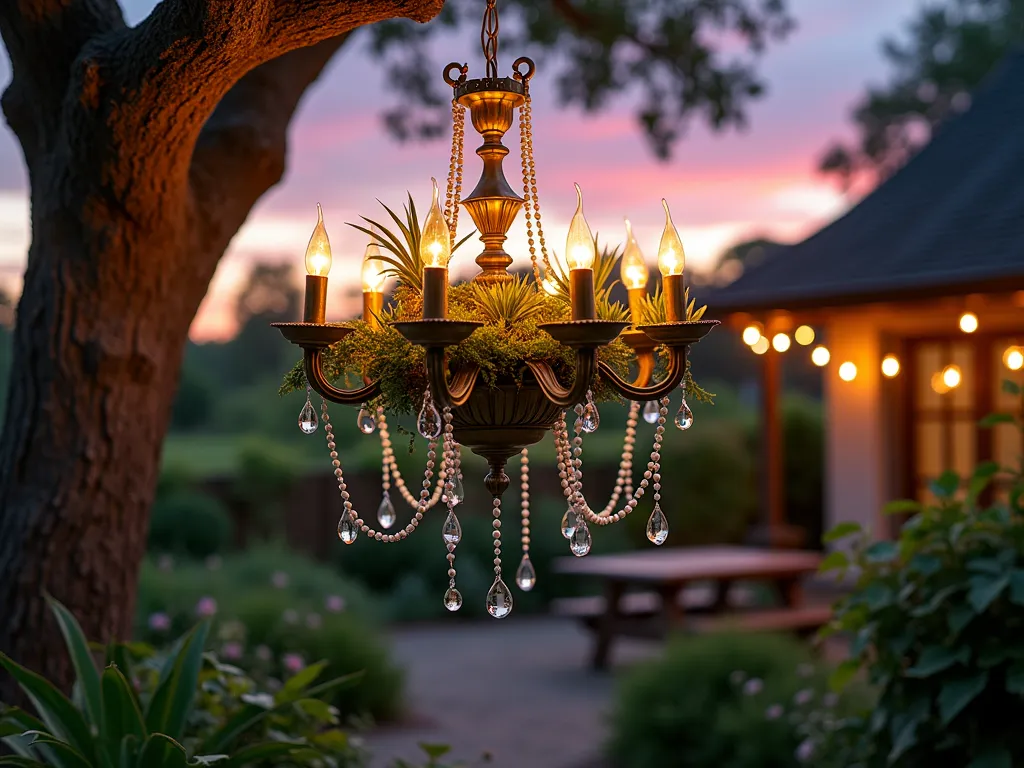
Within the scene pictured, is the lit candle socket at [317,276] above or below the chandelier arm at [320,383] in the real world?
above

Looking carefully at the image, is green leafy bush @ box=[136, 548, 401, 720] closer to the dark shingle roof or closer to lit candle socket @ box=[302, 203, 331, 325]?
the dark shingle roof

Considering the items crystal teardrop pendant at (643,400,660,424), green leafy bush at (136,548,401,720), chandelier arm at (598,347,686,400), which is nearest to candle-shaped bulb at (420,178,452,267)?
chandelier arm at (598,347,686,400)

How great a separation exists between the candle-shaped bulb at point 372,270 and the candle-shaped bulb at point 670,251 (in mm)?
605

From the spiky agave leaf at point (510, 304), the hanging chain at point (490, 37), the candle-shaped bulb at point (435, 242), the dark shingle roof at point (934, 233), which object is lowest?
the spiky agave leaf at point (510, 304)

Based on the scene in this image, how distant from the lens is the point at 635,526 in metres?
13.0

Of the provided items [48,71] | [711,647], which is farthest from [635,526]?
[48,71]

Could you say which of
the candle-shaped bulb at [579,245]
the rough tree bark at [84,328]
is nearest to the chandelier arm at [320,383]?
the candle-shaped bulb at [579,245]

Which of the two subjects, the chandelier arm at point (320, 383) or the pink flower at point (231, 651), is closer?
the chandelier arm at point (320, 383)

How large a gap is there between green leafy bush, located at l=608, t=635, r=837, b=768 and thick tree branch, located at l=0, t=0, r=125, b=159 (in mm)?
3946

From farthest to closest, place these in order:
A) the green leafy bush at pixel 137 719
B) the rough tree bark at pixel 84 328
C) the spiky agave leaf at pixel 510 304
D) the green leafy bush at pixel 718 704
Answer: the green leafy bush at pixel 718 704, the rough tree bark at pixel 84 328, the green leafy bush at pixel 137 719, the spiky agave leaf at pixel 510 304

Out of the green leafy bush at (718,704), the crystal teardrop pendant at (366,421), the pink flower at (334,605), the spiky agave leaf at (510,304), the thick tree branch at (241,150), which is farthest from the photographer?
the pink flower at (334,605)

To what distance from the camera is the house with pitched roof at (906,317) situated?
26.3ft

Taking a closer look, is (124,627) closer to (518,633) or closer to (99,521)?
(99,521)

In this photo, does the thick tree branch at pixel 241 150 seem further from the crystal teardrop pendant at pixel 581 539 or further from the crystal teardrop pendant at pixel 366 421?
the crystal teardrop pendant at pixel 581 539
